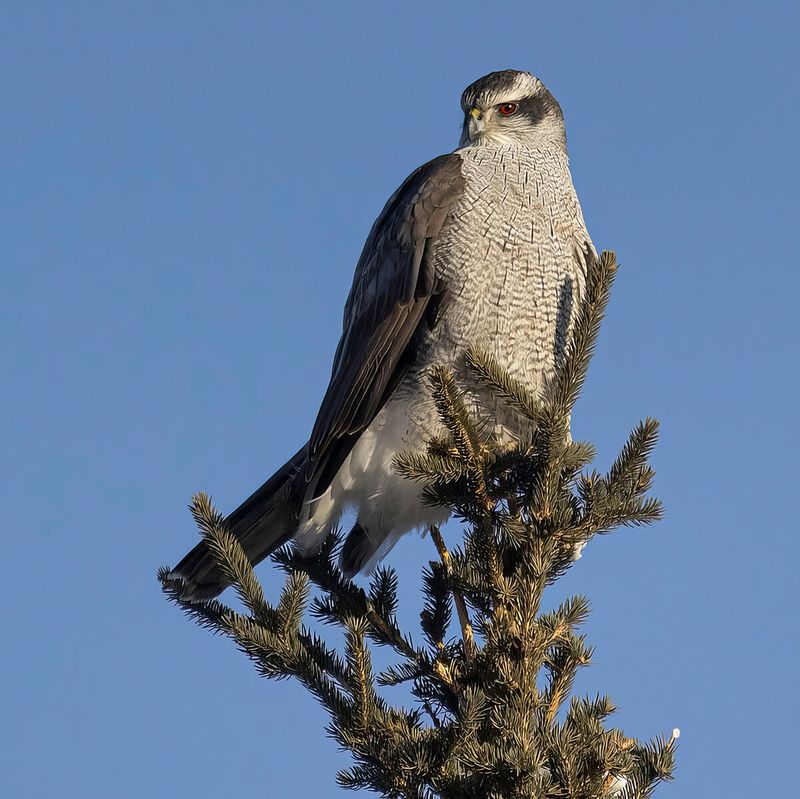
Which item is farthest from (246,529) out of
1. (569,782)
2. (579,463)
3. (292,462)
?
(569,782)

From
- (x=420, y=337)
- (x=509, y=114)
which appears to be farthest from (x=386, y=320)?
(x=509, y=114)

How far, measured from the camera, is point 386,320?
436 centimetres

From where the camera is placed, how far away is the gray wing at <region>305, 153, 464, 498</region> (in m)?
4.30

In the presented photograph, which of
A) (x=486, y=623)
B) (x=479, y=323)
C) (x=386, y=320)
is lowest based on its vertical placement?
(x=486, y=623)

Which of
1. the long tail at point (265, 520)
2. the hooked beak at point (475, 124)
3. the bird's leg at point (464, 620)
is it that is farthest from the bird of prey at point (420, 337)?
the bird's leg at point (464, 620)

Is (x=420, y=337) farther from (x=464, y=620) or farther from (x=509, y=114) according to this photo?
(x=509, y=114)

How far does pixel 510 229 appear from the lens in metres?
4.40

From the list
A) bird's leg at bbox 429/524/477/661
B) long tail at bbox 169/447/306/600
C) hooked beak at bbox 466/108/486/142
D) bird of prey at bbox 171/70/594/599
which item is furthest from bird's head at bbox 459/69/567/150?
bird's leg at bbox 429/524/477/661

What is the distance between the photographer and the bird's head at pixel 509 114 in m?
5.15

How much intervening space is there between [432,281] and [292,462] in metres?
0.96

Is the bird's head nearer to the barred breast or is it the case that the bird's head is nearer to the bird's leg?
the barred breast

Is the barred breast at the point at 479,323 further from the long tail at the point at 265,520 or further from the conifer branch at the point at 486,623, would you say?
the conifer branch at the point at 486,623

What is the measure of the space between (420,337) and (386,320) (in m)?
0.15

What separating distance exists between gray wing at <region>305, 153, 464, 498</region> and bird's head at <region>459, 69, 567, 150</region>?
1.79 ft
